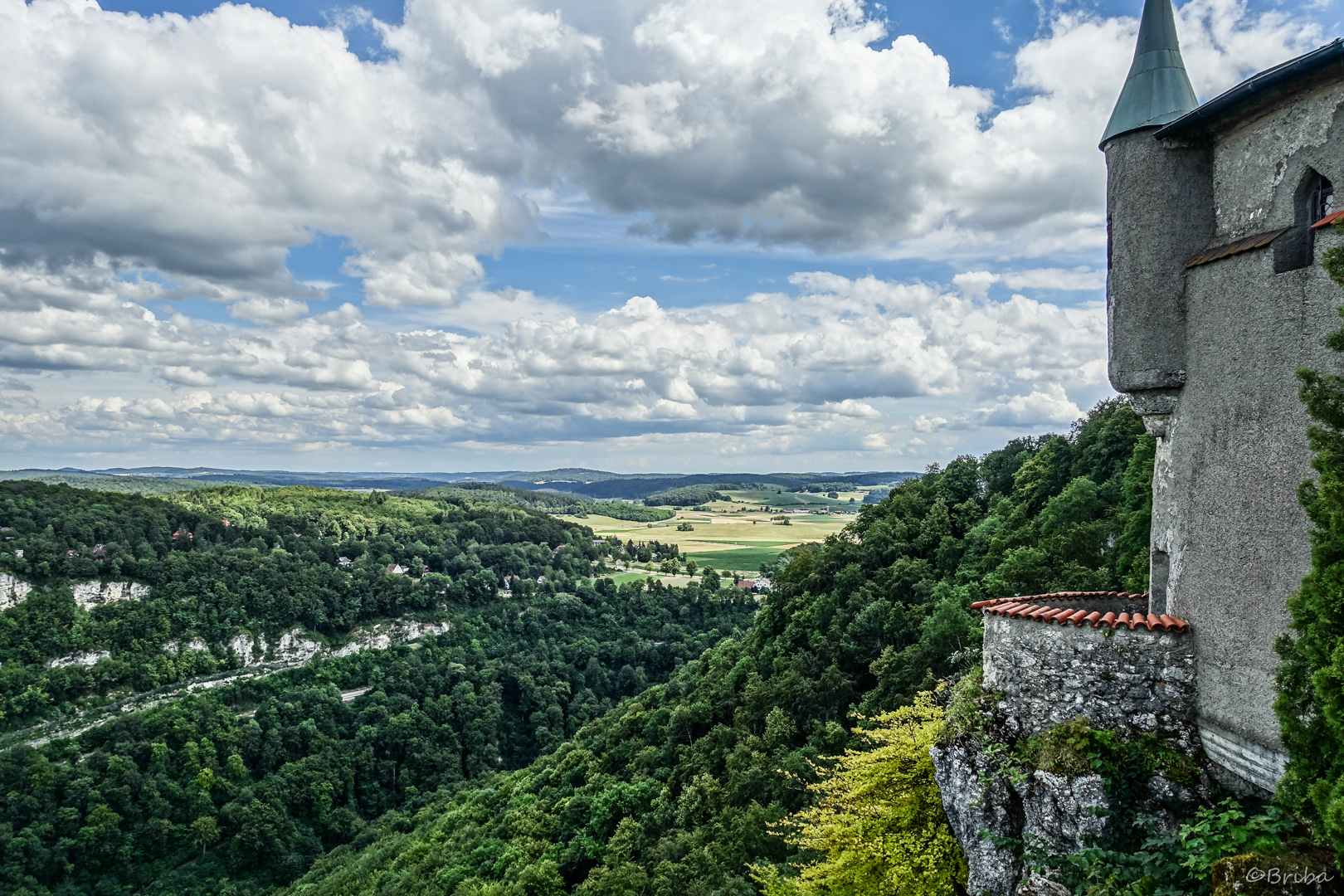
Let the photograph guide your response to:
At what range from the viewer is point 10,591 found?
11706cm

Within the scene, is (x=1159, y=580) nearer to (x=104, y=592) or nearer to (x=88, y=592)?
(x=104, y=592)

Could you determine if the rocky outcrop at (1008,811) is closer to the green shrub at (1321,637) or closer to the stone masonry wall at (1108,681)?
the stone masonry wall at (1108,681)

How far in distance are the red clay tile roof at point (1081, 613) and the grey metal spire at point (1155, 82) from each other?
9.56 metres

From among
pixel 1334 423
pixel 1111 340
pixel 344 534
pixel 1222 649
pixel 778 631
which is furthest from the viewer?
pixel 344 534

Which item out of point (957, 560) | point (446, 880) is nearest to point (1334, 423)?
point (957, 560)

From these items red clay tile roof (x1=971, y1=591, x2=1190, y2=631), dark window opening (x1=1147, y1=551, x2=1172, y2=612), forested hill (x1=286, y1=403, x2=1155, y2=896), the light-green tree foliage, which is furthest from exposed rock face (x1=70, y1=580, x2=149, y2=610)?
dark window opening (x1=1147, y1=551, x2=1172, y2=612)

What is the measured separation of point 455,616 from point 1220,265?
156017mm

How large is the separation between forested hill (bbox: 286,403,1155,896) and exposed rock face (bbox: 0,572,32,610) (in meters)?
89.5

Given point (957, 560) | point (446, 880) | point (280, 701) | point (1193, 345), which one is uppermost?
point (1193, 345)

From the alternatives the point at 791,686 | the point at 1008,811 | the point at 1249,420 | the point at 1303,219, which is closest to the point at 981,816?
the point at 1008,811

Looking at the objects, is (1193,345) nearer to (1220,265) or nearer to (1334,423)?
(1220,265)

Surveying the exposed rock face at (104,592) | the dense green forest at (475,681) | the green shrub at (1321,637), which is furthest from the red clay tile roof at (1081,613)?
the exposed rock face at (104,592)

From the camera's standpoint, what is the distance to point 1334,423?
380 inches

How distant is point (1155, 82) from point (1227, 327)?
557 centimetres
